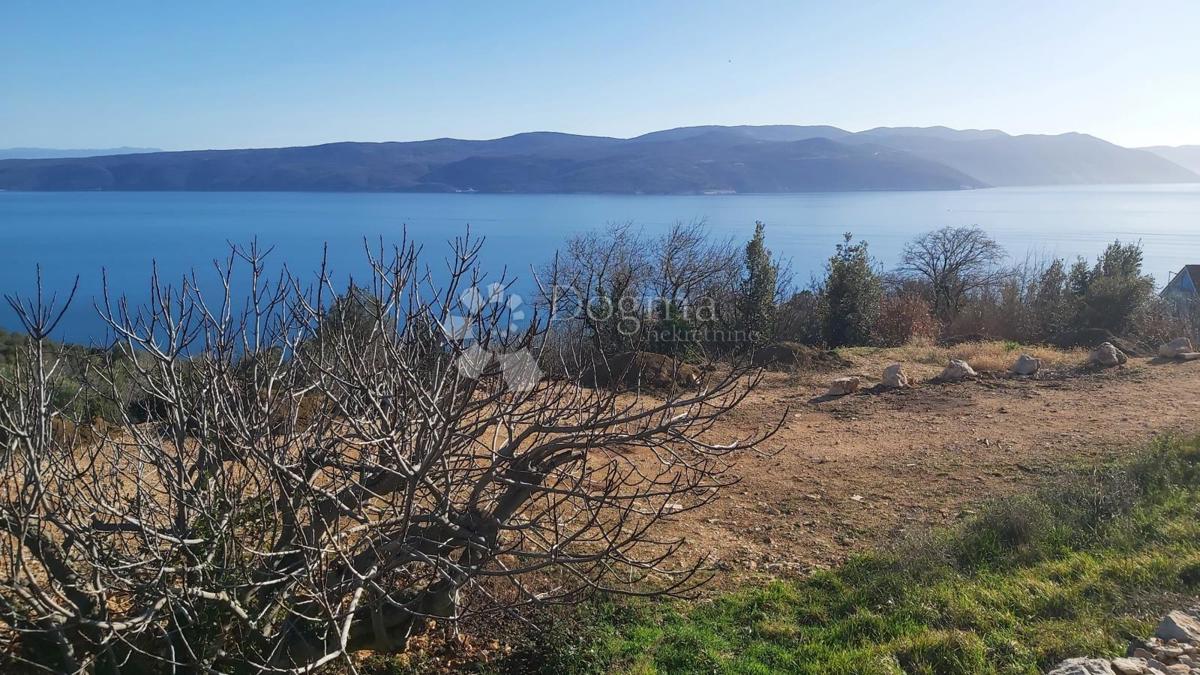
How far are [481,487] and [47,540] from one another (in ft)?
6.21

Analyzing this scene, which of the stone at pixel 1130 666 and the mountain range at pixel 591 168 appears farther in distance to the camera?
the mountain range at pixel 591 168

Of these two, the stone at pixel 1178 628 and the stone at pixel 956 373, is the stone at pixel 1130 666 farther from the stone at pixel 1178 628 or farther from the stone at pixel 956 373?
the stone at pixel 956 373

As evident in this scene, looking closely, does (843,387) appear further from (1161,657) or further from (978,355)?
(1161,657)

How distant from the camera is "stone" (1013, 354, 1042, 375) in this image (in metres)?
11.4

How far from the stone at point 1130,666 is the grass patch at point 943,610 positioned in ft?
0.81

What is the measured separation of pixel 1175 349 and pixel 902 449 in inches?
318

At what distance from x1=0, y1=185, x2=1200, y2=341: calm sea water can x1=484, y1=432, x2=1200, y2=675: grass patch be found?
Result: 22662mm

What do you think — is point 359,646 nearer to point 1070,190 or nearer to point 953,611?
point 953,611

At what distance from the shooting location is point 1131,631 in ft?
12.1

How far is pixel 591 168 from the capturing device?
334ft

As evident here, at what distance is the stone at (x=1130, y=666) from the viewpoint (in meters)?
3.19

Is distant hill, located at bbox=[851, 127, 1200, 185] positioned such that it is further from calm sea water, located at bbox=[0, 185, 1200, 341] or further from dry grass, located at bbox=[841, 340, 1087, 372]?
dry grass, located at bbox=[841, 340, 1087, 372]

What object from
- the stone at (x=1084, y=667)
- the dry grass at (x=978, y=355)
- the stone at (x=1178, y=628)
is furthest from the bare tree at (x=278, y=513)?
the dry grass at (x=978, y=355)

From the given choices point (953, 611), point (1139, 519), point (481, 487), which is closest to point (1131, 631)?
point (953, 611)
